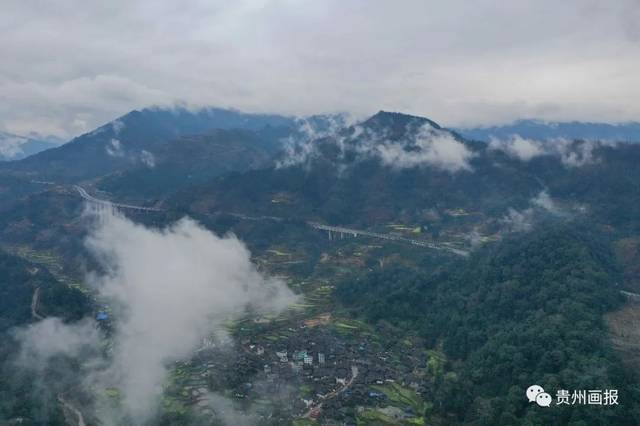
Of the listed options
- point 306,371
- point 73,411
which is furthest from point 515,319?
point 73,411

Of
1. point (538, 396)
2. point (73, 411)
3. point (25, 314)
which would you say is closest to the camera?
point (538, 396)

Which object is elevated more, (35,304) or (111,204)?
(111,204)

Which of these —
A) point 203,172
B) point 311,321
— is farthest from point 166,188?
point 311,321

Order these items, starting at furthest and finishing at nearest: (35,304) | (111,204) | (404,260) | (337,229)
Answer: (111,204) < (337,229) < (404,260) < (35,304)

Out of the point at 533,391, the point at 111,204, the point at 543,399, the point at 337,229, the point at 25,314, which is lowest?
the point at 25,314

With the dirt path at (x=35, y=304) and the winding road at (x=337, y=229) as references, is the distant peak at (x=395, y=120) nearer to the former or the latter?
the winding road at (x=337, y=229)

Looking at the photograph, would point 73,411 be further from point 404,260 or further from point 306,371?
point 404,260

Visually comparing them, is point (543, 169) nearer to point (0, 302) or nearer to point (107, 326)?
point (107, 326)

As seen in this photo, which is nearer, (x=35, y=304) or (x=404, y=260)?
(x=35, y=304)

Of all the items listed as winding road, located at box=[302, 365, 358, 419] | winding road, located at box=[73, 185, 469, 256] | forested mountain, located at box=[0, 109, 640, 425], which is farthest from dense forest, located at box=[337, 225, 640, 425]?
winding road, located at box=[73, 185, 469, 256]

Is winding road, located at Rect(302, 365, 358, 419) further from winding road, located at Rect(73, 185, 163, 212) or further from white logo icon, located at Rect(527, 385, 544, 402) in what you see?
winding road, located at Rect(73, 185, 163, 212)
